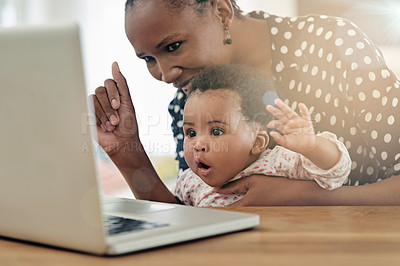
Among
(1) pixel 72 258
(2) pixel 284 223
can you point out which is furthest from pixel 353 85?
(1) pixel 72 258

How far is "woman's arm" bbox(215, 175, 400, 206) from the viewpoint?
1.40 meters

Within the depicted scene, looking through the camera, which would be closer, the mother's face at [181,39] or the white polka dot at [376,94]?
the white polka dot at [376,94]

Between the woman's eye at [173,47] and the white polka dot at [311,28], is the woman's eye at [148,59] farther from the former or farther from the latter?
the white polka dot at [311,28]

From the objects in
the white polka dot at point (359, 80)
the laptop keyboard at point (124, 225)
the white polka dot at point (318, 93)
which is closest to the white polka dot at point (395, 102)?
the white polka dot at point (359, 80)

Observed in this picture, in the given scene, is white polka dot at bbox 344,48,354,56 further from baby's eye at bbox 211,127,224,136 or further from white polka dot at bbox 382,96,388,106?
baby's eye at bbox 211,127,224,136

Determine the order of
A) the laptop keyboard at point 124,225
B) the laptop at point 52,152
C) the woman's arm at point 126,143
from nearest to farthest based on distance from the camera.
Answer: the laptop at point 52,152, the laptop keyboard at point 124,225, the woman's arm at point 126,143

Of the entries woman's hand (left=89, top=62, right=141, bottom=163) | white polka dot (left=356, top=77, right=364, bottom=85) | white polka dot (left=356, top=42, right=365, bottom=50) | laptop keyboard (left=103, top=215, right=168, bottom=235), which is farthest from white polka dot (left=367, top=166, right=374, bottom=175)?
laptop keyboard (left=103, top=215, right=168, bottom=235)

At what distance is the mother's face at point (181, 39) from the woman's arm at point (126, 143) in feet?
0.56

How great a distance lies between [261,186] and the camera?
4.87 ft

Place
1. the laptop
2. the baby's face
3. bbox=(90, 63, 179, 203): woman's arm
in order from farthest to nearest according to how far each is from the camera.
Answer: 1. bbox=(90, 63, 179, 203): woman's arm
2. the baby's face
3. the laptop

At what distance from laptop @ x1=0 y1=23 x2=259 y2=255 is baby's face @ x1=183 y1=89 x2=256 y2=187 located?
82 cm

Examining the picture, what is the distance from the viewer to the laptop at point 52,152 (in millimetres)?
537

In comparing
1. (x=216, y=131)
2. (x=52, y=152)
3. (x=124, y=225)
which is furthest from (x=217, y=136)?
(x=52, y=152)

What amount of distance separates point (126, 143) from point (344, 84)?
0.71m
